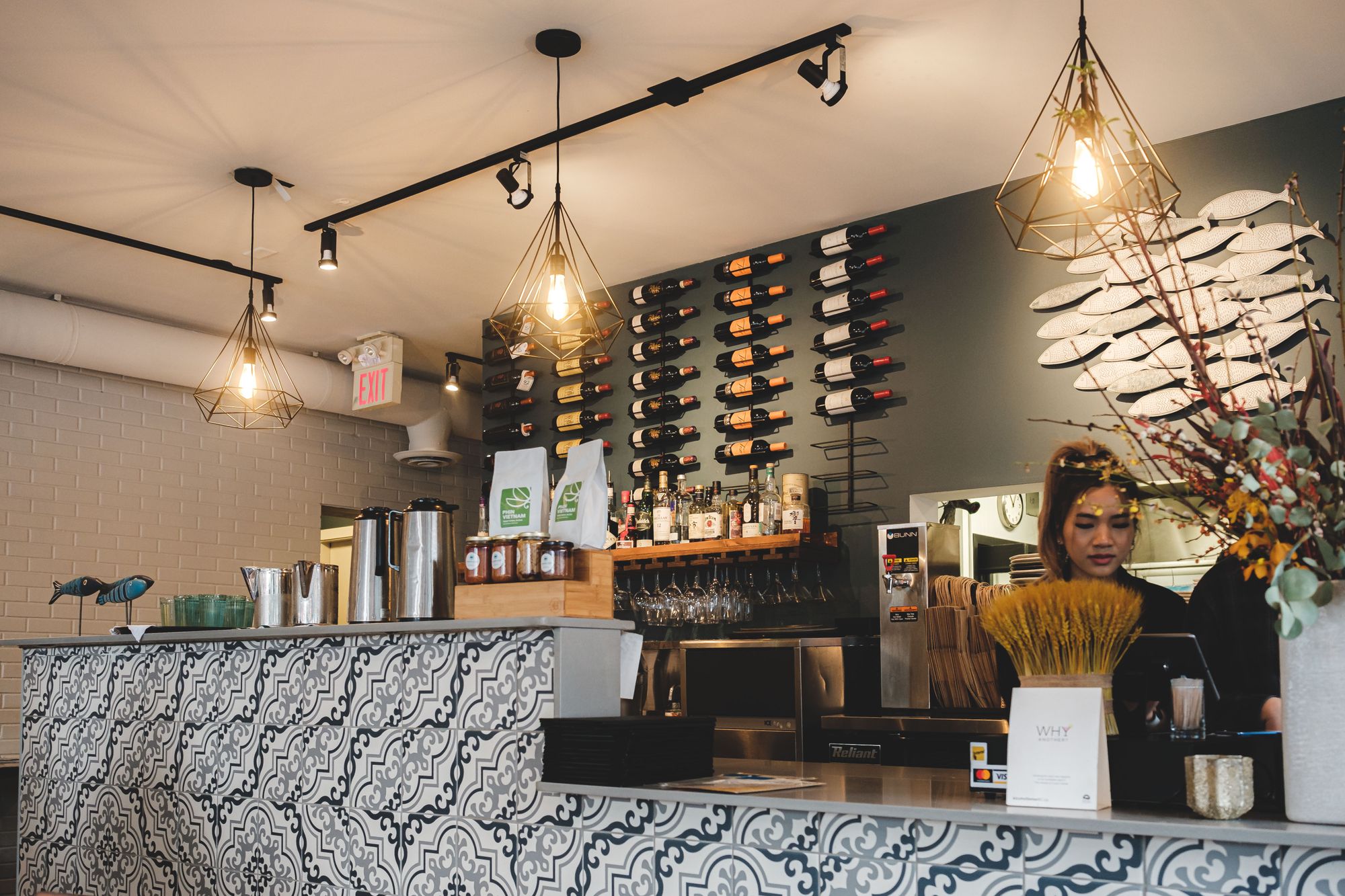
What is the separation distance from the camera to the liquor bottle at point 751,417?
17.5ft

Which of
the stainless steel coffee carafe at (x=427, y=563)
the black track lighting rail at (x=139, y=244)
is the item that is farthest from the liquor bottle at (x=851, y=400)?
the black track lighting rail at (x=139, y=244)

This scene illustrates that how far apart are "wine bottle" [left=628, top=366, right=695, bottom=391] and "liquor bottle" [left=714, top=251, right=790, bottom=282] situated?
1.61 ft

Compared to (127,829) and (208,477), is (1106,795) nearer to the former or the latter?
(127,829)

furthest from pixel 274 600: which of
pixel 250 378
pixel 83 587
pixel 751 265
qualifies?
pixel 751 265

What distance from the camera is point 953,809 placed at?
1728 millimetres

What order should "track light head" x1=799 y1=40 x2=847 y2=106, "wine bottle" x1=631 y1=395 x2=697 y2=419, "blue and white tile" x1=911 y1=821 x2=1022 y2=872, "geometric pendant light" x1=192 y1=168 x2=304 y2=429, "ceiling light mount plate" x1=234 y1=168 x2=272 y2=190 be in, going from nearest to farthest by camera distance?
"blue and white tile" x1=911 y1=821 x2=1022 y2=872, "track light head" x1=799 y1=40 x2=847 y2=106, "ceiling light mount plate" x1=234 y1=168 x2=272 y2=190, "geometric pendant light" x1=192 y1=168 x2=304 y2=429, "wine bottle" x1=631 y1=395 x2=697 y2=419

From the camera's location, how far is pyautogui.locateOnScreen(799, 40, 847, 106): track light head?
3.59 m

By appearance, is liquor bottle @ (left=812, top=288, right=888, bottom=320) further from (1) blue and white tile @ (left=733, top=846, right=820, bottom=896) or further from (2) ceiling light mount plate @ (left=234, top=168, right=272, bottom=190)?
(1) blue and white tile @ (left=733, top=846, right=820, bottom=896)

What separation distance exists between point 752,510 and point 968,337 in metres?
1.21

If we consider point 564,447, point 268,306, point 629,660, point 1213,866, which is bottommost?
point 1213,866

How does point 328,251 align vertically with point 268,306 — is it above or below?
above

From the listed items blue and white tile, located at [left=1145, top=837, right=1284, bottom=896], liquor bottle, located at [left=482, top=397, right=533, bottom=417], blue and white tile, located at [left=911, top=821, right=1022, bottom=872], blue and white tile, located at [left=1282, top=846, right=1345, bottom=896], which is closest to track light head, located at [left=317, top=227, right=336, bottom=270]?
liquor bottle, located at [left=482, top=397, right=533, bottom=417]

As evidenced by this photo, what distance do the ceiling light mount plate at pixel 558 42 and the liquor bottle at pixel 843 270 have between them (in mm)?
1796

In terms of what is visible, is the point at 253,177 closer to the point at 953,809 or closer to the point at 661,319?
the point at 661,319
